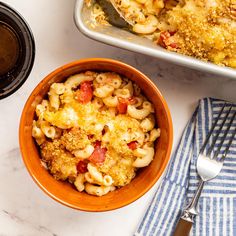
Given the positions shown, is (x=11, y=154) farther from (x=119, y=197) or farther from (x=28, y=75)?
(x=119, y=197)

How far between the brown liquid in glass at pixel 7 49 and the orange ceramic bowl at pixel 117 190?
6.1 inches

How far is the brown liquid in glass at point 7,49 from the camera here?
1.50m

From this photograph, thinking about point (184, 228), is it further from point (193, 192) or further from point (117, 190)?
point (117, 190)

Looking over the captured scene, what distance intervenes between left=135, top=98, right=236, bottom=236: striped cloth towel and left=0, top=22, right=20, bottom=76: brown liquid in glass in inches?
20.9

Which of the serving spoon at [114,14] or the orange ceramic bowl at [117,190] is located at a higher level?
the serving spoon at [114,14]

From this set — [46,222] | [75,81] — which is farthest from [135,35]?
[46,222]

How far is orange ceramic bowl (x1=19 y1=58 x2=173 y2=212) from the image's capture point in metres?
1.37

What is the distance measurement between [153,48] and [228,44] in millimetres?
198

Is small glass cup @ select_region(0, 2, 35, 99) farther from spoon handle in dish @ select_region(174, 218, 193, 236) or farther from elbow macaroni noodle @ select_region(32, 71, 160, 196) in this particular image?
spoon handle in dish @ select_region(174, 218, 193, 236)

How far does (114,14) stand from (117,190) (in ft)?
1.56

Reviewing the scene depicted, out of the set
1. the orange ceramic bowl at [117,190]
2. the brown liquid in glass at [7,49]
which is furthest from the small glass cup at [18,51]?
the orange ceramic bowl at [117,190]

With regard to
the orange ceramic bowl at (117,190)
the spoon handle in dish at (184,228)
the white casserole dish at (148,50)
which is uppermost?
the white casserole dish at (148,50)

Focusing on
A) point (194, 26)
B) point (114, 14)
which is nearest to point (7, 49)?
point (114, 14)

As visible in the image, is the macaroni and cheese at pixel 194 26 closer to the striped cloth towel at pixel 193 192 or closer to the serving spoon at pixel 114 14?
the serving spoon at pixel 114 14
